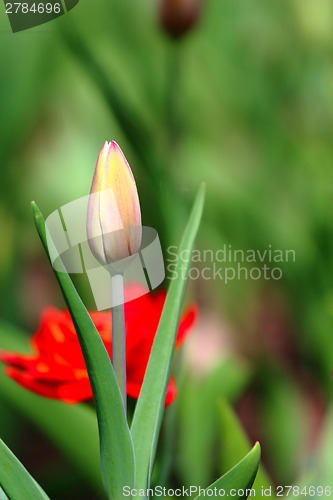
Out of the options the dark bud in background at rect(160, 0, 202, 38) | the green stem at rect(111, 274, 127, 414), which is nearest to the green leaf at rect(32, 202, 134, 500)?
the green stem at rect(111, 274, 127, 414)

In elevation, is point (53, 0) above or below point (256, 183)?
above

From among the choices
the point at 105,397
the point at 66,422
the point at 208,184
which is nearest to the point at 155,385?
the point at 105,397

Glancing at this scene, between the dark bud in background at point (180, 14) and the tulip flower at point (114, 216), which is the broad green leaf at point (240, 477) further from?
the dark bud in background at point (180, 14)

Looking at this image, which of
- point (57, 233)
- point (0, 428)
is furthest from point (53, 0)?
point (0, 428)

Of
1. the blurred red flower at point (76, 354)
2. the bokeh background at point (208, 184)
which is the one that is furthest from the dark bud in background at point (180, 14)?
the blurred red flower at point (76, 354)

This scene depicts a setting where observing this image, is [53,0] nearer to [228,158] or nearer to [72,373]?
[72,373]

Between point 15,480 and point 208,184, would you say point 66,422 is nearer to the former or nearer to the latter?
point 15,480
